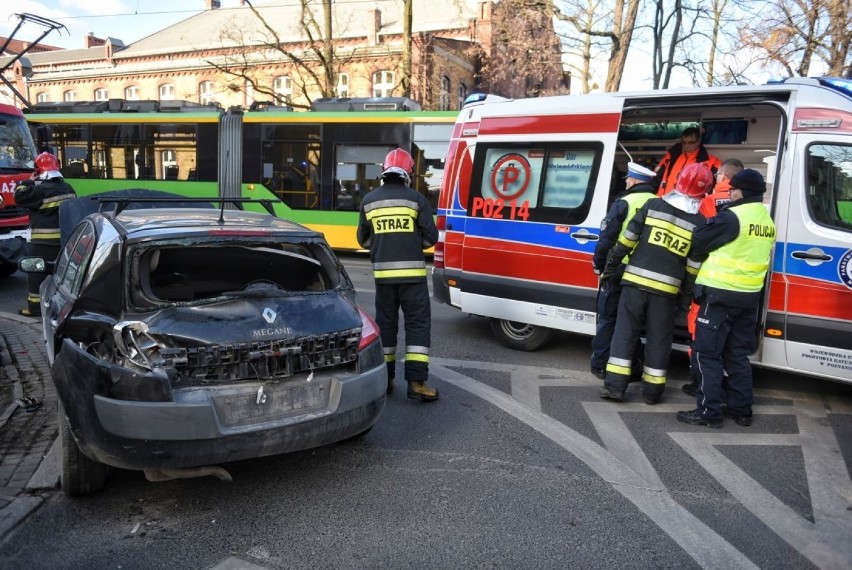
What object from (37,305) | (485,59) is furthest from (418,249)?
(485,59)

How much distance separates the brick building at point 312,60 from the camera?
102 ft

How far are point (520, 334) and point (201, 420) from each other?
417 cm

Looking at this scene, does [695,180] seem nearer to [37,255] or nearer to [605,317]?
[605,317]

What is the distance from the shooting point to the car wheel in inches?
133

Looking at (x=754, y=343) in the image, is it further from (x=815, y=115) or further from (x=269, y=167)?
(x=269, y=167)

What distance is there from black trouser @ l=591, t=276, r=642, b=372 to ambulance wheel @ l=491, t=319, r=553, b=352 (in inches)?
31.6

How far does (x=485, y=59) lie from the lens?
1447 inches

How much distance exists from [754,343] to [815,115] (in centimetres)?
178

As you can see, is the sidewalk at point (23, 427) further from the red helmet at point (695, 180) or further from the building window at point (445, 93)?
the building window at point (445, 93)

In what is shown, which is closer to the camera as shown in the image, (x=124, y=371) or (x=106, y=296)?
(x=124, y=371)

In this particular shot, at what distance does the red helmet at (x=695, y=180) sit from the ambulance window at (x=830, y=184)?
2.68ft

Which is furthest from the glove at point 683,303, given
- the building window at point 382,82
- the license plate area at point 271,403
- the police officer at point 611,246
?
the building window at point 382,82

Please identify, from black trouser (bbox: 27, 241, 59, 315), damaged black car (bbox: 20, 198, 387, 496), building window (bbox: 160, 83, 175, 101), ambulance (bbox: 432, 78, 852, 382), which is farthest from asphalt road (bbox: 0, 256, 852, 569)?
building window (bbox: 160, 83, 175, 101)

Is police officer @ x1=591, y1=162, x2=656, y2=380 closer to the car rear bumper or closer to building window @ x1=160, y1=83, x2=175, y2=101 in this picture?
the car rear bumper
